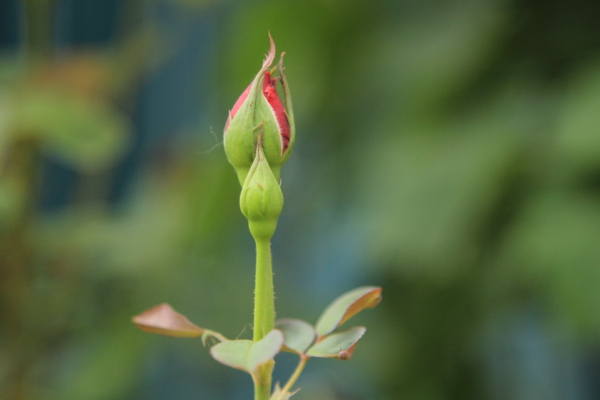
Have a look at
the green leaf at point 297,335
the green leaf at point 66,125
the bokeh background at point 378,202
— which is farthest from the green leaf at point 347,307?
the green leaf at point 66,125

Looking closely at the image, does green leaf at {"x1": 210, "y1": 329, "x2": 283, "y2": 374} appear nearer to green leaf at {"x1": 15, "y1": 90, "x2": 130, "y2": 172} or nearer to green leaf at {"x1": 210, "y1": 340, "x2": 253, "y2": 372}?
green leaf at {"x1": 210, "y1": 340, "x2": 253, "y2": 372}

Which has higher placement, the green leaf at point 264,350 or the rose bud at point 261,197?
the rose bud at point 261,197

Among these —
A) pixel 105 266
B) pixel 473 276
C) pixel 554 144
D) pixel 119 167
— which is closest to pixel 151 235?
pixel 105 266

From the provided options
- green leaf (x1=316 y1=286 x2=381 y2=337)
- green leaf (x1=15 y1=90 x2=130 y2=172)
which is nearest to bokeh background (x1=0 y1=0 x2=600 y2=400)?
green leaf (x1=15 y1=90 x2=130 y2=172)

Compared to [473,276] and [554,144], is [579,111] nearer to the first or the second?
[554,144]

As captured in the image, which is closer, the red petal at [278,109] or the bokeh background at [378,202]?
the red petal at [278,109]

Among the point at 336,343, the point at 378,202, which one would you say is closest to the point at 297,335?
the point at 336,343

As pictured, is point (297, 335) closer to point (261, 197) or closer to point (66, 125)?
point (261, 197)

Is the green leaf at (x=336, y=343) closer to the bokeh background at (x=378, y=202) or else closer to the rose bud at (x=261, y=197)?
the rose bud at (x=261, y=197)
